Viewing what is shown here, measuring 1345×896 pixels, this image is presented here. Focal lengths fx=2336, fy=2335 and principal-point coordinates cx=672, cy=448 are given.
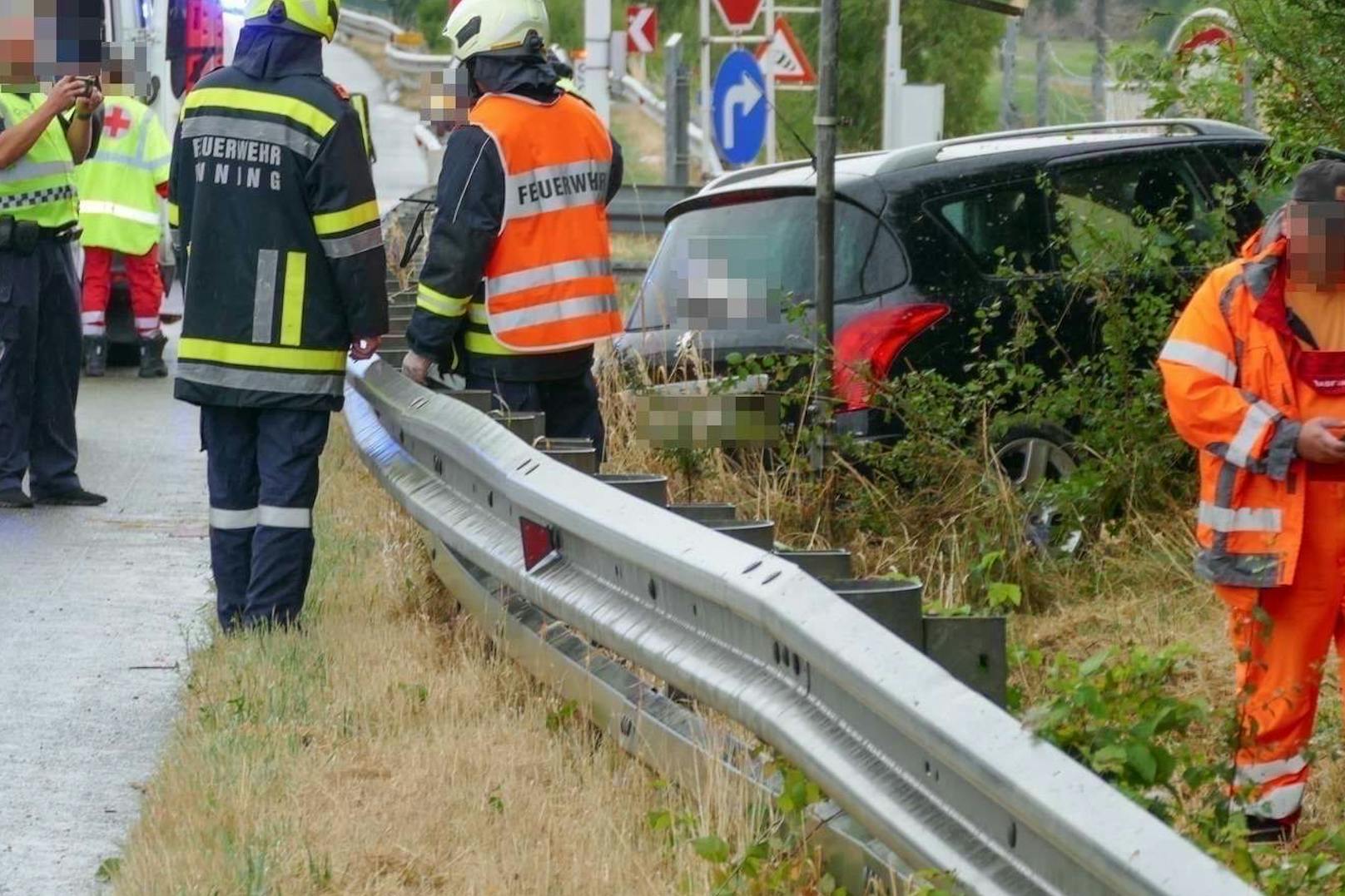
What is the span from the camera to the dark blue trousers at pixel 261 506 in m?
6.80

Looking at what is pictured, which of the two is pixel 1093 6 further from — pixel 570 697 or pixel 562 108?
pixel 570 697

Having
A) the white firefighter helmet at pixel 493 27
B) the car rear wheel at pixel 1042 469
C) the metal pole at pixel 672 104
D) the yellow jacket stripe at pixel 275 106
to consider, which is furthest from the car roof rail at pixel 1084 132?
the metal pole at pixel 672 104

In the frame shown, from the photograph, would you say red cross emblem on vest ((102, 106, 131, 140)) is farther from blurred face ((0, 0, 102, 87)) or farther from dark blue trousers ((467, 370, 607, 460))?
dark blue trousers ((467, 370, 607, 460))

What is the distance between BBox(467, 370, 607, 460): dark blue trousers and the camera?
23.2 ft

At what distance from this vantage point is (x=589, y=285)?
22.9ft

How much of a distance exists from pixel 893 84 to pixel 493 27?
14.1 meters

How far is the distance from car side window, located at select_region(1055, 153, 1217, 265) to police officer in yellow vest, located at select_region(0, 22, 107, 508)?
3925mm

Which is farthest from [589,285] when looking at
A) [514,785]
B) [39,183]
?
[39,183]

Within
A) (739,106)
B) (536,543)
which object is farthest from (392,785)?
(739,106)

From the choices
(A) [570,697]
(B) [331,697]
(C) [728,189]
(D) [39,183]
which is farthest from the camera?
(D) [39,183]

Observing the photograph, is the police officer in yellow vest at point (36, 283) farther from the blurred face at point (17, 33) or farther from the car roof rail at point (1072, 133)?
the car roof rail at point (1072, 133)

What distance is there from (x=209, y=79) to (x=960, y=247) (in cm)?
255

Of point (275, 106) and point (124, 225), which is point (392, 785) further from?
point (124, 225)

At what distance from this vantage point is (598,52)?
18.3 metres
